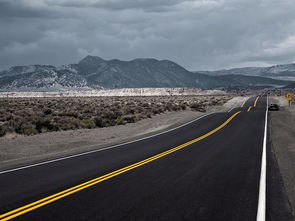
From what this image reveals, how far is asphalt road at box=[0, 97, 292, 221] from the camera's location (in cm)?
664

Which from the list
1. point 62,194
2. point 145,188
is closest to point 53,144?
point 62,194

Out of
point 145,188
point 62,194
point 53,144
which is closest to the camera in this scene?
point 62,194

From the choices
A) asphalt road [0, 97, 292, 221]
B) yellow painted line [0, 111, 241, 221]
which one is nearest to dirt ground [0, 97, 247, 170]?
asphalt road [0, 97, 292, 221]

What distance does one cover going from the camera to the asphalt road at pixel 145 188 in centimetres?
664

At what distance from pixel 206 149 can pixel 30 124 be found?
1427cm

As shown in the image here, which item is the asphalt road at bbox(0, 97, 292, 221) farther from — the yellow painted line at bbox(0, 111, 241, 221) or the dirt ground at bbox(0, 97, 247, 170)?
the dirt ground at bbox(0, 97, 247, 170)

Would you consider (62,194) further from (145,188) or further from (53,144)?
(53,144)

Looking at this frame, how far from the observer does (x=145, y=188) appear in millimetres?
8484

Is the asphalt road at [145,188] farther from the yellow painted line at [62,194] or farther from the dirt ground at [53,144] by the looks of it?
the dirt ground at [53,144]

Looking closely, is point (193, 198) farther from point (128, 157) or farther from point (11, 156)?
point (11, 156)

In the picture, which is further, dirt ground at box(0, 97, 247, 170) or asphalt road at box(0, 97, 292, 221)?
dirt ground at box(0, 97, 247, 170)

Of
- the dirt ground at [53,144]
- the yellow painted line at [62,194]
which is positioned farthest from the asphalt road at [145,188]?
the dirt ground at [53,144]

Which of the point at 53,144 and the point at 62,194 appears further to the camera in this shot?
the point at 53,144

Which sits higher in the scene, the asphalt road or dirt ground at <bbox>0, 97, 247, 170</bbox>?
the asphalt road
